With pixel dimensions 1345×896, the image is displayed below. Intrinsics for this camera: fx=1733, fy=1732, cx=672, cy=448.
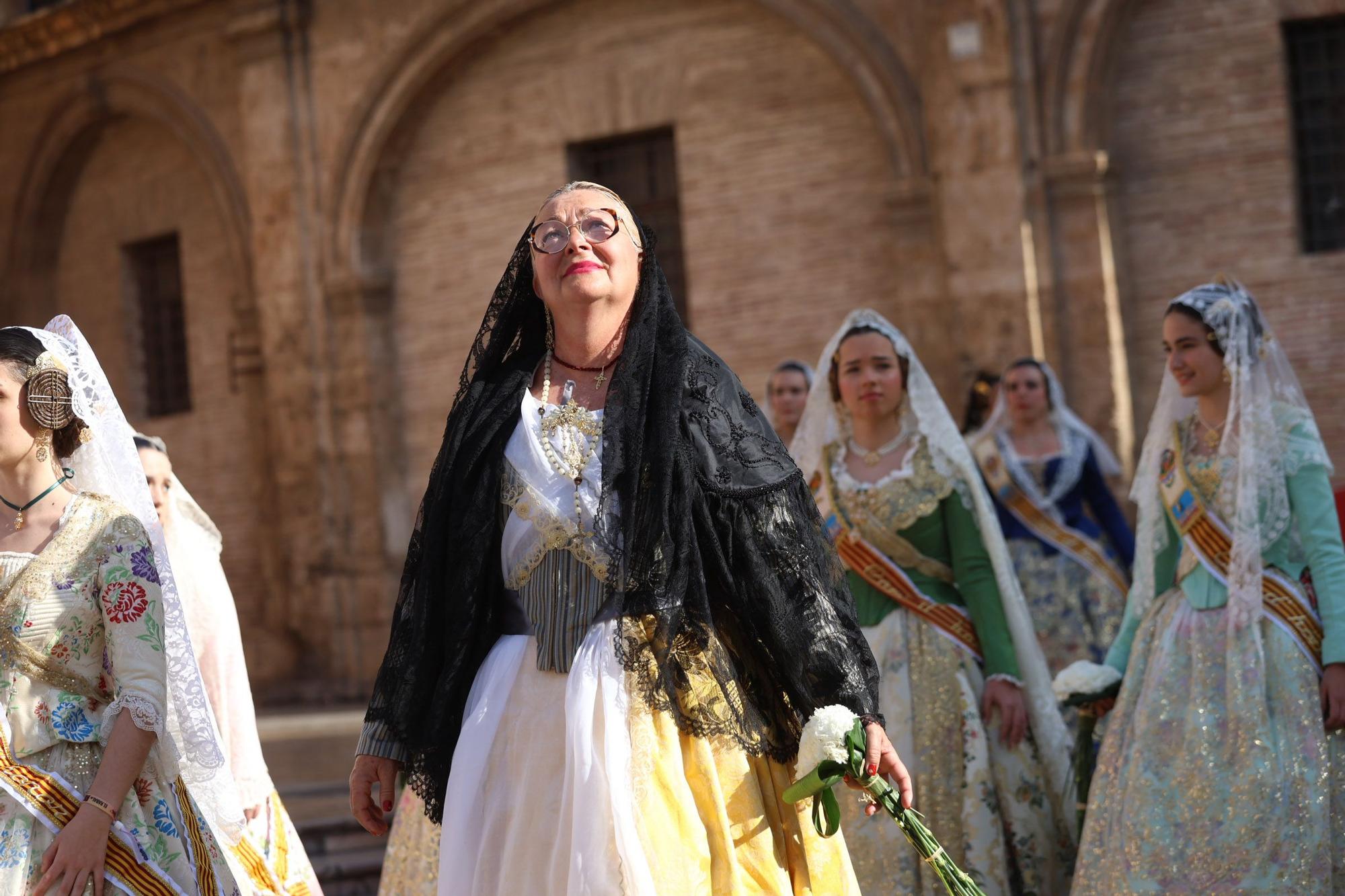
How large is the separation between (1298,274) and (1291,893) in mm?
6519

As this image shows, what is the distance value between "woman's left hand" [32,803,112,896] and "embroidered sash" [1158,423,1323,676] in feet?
10.3

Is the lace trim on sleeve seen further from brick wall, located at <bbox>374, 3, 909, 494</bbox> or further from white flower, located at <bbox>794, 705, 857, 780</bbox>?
brick wall, located at <bbox>374, 3, 909, 494</bbox>

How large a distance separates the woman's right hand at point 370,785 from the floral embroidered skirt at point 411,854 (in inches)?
65.0

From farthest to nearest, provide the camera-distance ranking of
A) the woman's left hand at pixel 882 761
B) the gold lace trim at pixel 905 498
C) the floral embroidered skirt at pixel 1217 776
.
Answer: the gold lace trim at pixel 905 498 < the floral embroidered skirt at pixel 1217 776 < the woman's left hand at pixel 882 761

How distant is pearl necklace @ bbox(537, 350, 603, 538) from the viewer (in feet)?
10.4

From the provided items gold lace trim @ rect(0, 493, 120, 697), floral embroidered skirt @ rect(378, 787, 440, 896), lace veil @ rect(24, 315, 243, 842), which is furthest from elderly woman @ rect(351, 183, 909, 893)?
floral embroidered skirt @ rect(378, 787, 440, 896)

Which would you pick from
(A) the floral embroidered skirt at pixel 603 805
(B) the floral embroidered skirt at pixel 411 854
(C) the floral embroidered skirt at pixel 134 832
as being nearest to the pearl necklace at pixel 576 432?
(A) the floral embroidered skirt at pixel 603 805


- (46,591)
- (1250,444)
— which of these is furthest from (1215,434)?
(46,591)

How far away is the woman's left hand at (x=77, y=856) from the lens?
320 cm

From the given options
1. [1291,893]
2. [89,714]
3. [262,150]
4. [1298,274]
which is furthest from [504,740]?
[262,150]

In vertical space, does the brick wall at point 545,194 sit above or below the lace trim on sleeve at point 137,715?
above

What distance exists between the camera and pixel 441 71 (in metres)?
13.2

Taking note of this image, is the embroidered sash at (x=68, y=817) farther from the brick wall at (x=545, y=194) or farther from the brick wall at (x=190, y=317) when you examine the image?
the brick wall at (x=190, y=317)

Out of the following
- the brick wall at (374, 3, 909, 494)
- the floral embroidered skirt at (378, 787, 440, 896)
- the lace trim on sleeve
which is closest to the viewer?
the lace trim on sleeve
